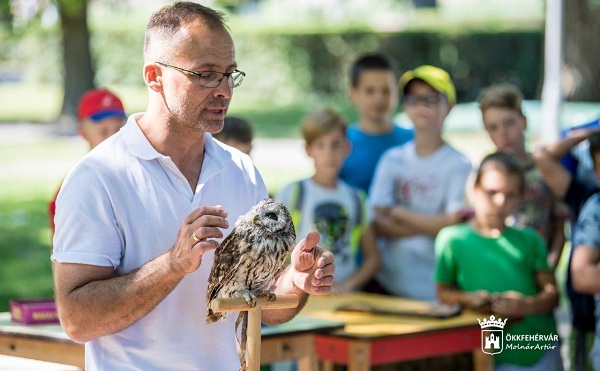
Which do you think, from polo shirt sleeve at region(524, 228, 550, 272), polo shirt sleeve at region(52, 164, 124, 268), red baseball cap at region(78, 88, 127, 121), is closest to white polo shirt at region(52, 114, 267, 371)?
polo shirt sleeve at region(52, 164, 124, 268)

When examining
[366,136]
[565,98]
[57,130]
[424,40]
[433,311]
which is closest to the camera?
[433,311]

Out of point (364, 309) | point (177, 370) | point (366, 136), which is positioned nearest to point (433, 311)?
point (364, 309)

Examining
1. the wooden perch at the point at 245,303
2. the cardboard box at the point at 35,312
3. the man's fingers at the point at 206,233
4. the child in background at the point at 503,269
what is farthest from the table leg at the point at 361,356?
the man's fingers at the point at 206,233

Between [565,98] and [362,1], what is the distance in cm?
2087

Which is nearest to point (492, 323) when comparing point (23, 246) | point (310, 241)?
point (310, 241)

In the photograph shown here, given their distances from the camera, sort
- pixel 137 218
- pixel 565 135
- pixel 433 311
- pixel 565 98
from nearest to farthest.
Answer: pixel 137 218, pixel 433 311, pixel 565 135, pixel 565 98

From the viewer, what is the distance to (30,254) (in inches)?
453

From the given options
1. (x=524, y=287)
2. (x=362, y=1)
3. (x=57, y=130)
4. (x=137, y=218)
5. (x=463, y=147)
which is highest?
(x=362, y=1)

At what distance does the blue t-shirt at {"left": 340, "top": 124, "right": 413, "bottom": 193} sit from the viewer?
6.61 meters

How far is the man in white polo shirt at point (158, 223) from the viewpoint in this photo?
2725mm

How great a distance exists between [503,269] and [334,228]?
3.61ft

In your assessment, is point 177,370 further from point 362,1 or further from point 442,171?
point 362,1

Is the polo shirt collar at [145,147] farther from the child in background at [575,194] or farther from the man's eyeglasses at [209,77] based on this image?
the child in background at [575,194]

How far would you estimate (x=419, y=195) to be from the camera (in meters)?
6.23
